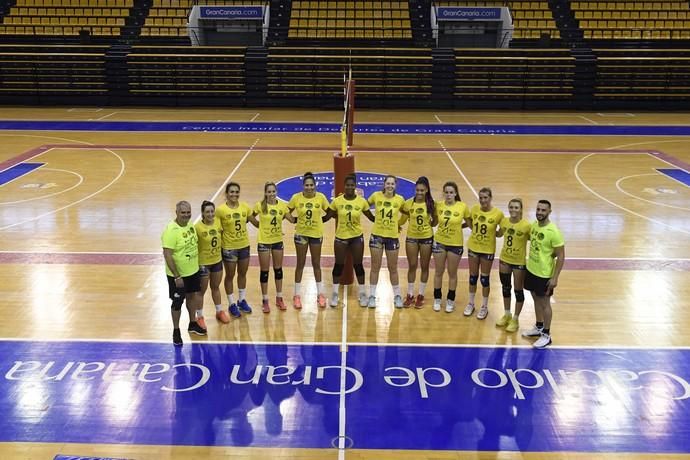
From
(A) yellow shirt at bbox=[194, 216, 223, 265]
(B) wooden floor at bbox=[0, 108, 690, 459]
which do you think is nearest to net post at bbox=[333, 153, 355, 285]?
(B) wooden floor at bbox=[0, 108, 690, 459]

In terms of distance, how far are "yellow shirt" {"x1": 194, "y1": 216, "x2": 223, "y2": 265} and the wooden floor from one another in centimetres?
97

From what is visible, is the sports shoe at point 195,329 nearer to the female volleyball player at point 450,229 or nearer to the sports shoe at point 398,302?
the sports shoe at point 398,302

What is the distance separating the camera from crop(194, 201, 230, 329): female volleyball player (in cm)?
763

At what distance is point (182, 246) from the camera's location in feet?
23.7

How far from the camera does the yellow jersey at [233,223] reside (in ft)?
25.8

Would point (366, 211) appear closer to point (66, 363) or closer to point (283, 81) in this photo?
point (66, 363)

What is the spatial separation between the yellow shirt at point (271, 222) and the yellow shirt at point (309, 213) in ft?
0.61

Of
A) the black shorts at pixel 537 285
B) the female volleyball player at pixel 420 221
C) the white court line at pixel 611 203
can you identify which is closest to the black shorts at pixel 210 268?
the female volleyball player at pixel 420 221

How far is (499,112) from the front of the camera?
25.0 meters

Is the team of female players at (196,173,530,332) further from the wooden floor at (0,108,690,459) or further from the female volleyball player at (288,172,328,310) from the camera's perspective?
the wooden floor at (0,108,690,459)

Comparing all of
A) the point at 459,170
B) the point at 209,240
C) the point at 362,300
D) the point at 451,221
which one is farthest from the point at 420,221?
the point at 459,170

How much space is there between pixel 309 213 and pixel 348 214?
0.50 metres

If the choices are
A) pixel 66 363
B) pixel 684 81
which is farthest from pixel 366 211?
pixel 684 81

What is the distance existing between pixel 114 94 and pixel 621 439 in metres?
24.0
